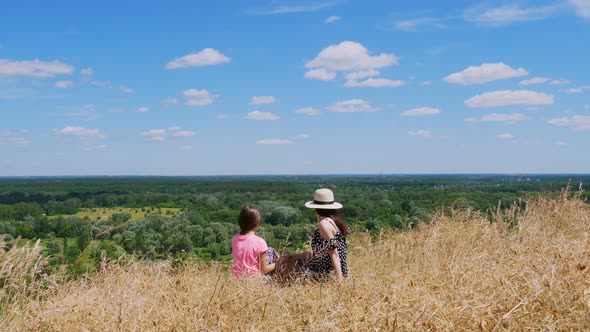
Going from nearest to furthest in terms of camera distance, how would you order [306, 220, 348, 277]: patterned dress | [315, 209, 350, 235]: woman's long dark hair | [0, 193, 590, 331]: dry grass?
[0, 193, 590, 331]: dry grass, [306, 220, 348, 277]: patterned dress, [315, 209, 350, 235]: woman's long dark hair

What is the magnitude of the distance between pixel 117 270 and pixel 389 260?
3.11m

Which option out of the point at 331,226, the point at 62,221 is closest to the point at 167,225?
the point at 62,221

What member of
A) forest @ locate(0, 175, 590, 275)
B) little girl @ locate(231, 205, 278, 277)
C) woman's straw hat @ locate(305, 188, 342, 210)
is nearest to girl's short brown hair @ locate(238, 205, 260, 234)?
little girl @ locate(231, 205, 278, 277)

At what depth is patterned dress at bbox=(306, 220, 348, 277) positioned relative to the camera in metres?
4.80

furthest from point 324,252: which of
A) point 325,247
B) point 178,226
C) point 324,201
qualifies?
point 178,226

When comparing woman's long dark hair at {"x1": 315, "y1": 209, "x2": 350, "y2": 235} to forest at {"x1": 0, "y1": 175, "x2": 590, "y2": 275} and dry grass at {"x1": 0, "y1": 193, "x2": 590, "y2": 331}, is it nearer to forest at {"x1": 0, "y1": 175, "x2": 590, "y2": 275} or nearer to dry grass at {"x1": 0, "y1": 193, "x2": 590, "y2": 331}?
forest at {"x1": 0, "y1": 175, "x2": 590, "y2": 275}

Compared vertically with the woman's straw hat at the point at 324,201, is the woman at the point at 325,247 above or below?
below

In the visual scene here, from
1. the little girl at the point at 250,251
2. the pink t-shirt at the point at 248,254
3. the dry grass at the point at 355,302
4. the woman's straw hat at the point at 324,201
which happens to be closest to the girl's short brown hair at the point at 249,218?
the little girl at the point at 250,251

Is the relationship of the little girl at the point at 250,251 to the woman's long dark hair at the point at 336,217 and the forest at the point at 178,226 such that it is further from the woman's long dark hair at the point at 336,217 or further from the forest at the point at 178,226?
the woman's long dark hair at the point at 336,217

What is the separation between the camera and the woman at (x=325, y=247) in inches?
189

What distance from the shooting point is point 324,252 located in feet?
15.8

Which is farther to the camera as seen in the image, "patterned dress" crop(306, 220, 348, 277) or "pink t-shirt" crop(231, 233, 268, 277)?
"pink t-shirt" crop(231, 233, 268, 277)

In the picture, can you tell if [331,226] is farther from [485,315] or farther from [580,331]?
[580,331]

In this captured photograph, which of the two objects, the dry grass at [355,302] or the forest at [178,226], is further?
the forest at [178,226]
